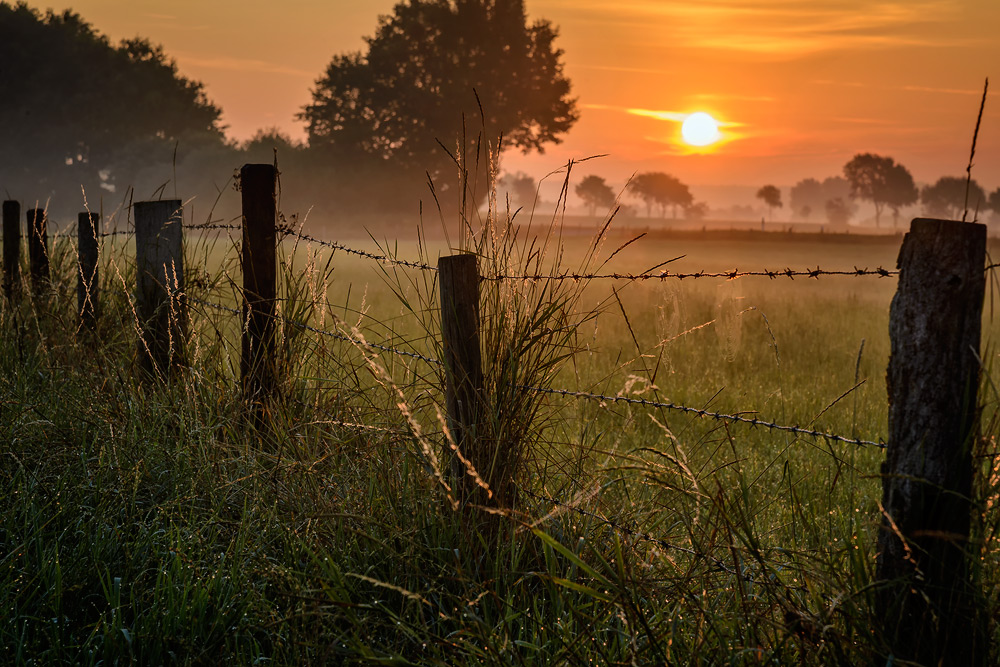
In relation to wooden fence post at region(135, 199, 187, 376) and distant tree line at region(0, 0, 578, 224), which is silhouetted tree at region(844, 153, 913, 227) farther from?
wooden fence post at region(135, 199, 187, 376)

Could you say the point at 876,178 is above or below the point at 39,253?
above

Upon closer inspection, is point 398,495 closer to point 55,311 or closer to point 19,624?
point 19,624

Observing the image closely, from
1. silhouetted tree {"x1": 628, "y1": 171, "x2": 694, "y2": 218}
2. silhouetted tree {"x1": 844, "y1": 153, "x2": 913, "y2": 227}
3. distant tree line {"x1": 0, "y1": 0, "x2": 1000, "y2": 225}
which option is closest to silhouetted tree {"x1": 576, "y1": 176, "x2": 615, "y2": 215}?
silhouetted tree {"x1": 628, "y1": 171, "x2": 694, "y2": 218}

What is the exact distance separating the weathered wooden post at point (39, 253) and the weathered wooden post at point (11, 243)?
44 cm

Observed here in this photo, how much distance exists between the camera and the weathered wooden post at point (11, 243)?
7174 millimetres

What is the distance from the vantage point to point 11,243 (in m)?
7.50

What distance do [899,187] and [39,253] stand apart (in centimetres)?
15270

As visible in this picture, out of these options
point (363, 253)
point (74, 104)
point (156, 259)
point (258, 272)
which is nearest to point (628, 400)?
point (363, 253)

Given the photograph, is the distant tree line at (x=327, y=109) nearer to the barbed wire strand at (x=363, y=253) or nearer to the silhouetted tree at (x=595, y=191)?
the barbed wire strand at (x=363, y=253)

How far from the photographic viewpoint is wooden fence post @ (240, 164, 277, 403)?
4285 mm

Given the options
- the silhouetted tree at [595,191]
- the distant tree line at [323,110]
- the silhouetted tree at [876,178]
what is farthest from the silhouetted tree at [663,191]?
the distant tree line at [323,110]

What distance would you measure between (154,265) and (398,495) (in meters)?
3.02

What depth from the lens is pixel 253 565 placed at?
2.98 meters

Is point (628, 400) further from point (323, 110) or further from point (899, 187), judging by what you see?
point (899, 187)
